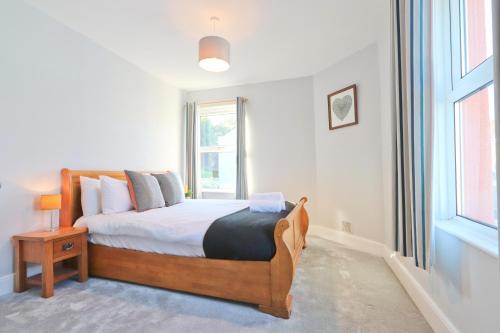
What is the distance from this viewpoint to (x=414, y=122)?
1.52m

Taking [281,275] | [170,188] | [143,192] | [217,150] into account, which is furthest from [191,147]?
[281,275]

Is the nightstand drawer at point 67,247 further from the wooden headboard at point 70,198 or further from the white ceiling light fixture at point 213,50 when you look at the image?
the white ceiling light fixture at point 213,50

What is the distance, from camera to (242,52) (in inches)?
127

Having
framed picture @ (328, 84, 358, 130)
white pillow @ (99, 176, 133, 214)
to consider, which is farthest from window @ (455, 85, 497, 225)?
white pillow @ (99, 176, 133, 214)

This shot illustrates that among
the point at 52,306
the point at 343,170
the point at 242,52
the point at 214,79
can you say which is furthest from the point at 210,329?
the point at 214,79

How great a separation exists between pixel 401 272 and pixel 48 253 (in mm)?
3016

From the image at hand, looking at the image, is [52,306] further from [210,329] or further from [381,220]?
[381,220]

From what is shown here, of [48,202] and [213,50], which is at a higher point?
[213,50]

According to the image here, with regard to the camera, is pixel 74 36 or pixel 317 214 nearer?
pixel 74 36

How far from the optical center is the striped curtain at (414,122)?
4.74ft

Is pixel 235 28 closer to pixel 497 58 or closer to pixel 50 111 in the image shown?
pixel 50 111

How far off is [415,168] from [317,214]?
2.56 metres

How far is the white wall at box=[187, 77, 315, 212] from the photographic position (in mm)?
4059

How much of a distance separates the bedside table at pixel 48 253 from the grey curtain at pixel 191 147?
2266 millimetres
